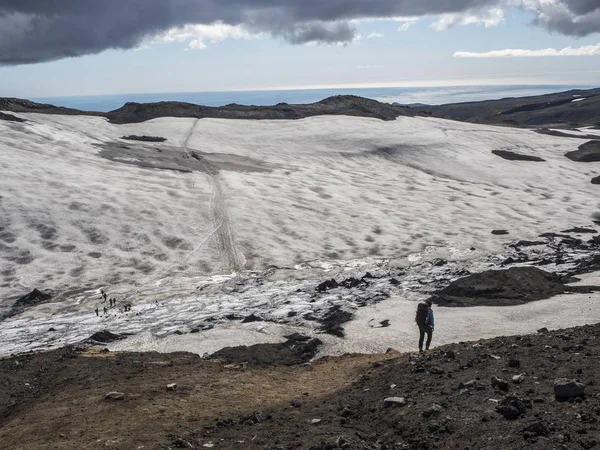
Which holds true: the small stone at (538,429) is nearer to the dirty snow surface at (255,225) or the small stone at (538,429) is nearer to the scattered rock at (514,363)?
the scattered rock at (514,363)

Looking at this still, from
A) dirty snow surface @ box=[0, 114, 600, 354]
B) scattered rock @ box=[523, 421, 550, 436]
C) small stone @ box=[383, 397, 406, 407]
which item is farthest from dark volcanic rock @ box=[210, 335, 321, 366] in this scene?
scattered rock @ box=[523, 421, 550, 436]

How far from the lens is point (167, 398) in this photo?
15.6m

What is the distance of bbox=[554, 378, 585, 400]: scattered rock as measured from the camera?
38.2 feet

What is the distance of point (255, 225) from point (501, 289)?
80.3 feet

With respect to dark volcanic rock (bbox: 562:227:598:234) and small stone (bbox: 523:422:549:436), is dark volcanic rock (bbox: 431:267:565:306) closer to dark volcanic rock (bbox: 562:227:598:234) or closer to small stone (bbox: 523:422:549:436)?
small stone (bbox: 523:422:549:436)

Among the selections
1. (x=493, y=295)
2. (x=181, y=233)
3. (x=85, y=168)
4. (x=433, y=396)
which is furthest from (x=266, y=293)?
(x=85, y=168)

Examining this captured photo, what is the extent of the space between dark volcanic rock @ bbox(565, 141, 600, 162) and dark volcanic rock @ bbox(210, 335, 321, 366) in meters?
70.2

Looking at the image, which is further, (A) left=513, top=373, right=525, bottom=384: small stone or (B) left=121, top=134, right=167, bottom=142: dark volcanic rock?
(B) left=121, top=134, right=167, bottom=142: dark volcanic rock

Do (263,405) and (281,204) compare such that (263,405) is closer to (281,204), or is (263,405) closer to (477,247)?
(477,247)

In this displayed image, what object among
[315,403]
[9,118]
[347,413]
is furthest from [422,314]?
[9,118]

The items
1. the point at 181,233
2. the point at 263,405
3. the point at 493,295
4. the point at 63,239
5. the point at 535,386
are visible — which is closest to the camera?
the point at 535,386

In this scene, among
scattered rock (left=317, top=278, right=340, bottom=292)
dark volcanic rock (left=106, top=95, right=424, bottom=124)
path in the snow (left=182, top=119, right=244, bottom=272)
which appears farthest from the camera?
dark volcanic rock (left=106, top=95, right=424, bottom=124)

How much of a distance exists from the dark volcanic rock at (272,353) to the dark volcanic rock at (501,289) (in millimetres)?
8799

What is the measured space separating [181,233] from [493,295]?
2551cm
